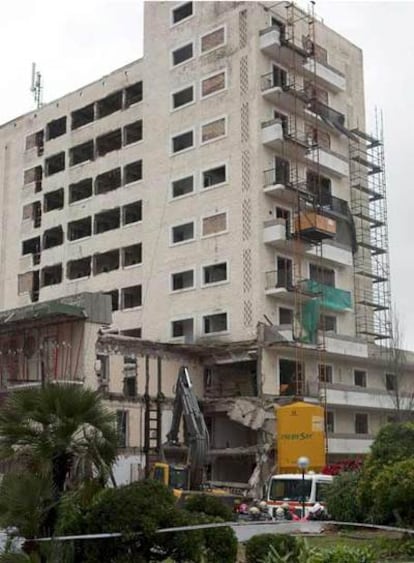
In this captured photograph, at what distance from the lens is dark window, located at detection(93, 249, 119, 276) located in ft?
193

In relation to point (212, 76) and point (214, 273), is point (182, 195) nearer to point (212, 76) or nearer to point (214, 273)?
point (214, 273)

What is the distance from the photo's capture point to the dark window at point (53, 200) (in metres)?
63.7

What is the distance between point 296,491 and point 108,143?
118 feet

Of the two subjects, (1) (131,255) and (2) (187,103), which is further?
(1) (131,255)

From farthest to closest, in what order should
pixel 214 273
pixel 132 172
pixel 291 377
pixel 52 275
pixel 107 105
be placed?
pixel 52 275, pixel 107 105, pixel 132 172, pixel 214 273, pixel 291 377

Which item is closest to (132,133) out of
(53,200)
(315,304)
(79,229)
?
(79,229)

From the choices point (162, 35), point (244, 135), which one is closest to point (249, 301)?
point (244, 135)

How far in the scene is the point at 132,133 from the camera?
59500mm

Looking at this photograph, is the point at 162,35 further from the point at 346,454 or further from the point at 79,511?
the point at 79,511

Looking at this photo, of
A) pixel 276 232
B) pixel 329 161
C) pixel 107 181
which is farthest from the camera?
pixel 107 181

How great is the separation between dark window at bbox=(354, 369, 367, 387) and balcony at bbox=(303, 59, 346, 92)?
18288 mm

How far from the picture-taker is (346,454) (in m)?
49.8

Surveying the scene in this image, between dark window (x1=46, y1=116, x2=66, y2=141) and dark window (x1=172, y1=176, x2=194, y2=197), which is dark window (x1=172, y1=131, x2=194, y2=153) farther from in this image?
dark window (x1=46, y1=116, x2=66, y2=141)

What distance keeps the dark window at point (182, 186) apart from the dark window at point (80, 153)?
1013cm
